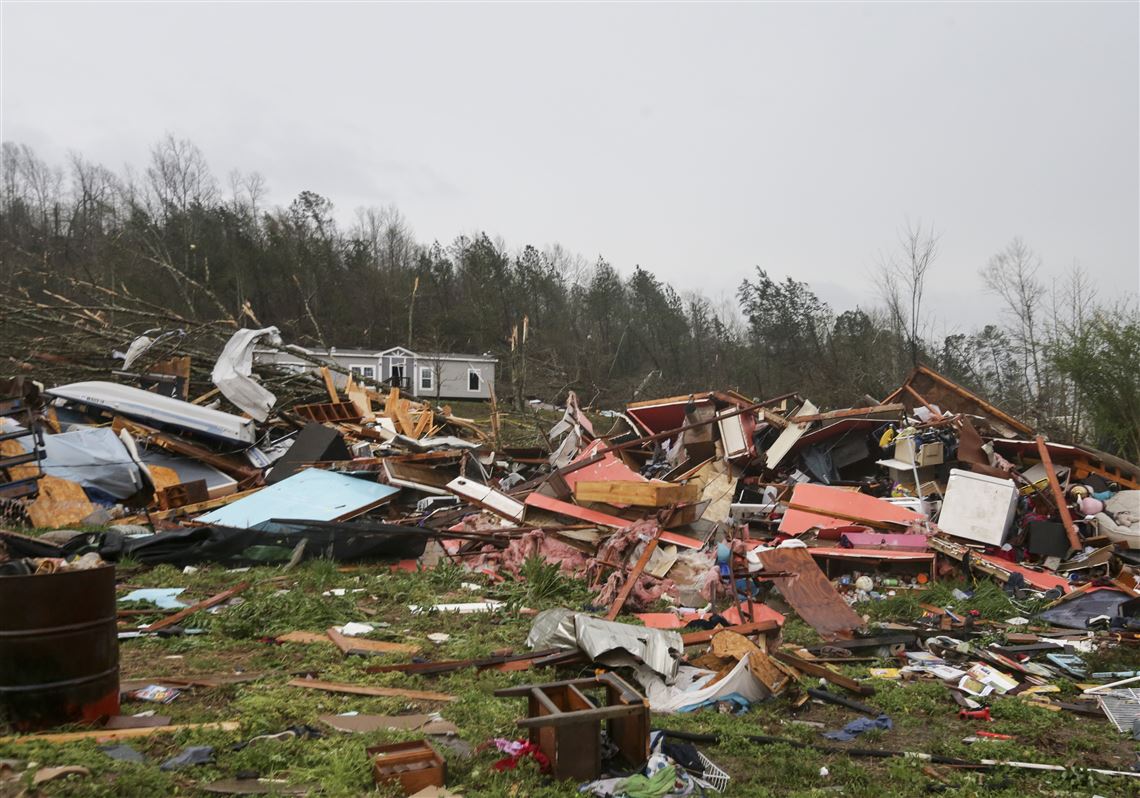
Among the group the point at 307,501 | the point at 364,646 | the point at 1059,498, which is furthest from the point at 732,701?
the point at 1059,498

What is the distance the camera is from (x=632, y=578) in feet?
24.7

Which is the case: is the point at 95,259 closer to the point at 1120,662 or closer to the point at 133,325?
the point at 133,325

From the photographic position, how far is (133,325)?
16.5m

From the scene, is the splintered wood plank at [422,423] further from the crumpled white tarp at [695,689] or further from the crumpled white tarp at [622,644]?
the crumpled white tarp at [695,689]

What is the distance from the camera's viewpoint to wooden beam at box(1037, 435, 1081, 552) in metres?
8.95

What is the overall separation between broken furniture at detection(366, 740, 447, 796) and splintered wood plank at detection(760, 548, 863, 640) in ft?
14.1

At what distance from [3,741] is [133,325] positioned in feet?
48.5

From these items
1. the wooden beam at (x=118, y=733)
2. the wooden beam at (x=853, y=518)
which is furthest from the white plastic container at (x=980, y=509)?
the wooden beam at (x=118, y=733)

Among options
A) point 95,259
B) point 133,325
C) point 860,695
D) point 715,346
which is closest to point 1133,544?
point 860,695

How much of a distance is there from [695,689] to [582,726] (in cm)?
163

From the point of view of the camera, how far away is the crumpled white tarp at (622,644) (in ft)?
16.1

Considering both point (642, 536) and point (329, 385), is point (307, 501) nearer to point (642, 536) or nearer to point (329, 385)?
point (642, 536)

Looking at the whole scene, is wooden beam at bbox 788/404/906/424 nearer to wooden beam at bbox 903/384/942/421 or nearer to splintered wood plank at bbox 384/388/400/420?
wooden beam at bbox 903/384/942/421

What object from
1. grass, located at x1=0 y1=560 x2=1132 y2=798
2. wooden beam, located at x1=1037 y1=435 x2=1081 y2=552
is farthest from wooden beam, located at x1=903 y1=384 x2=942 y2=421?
grass, located at x1=0 y1=560 x2=1132 y2=798
